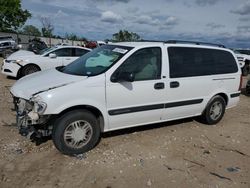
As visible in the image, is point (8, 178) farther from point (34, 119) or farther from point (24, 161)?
point (34, 119)

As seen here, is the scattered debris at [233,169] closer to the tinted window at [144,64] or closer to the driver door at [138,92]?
the driver door at [138,92]

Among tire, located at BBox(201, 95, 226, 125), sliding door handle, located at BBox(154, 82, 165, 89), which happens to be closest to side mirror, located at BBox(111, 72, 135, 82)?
sliding door handle, located at BBox(154, 82, 165, 89)

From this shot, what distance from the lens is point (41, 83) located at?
16.3 feet

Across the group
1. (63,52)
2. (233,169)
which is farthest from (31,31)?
(233,169)

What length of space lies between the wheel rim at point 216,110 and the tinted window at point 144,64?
188 cm

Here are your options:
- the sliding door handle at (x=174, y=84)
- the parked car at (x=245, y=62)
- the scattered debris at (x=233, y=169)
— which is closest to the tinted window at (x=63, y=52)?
the sliding door handle at (x=174, y=84)

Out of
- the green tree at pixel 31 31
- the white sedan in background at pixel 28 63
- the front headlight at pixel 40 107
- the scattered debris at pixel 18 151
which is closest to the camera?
the front headlight at pixel 40 107

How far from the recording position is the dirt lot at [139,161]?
13.8ft

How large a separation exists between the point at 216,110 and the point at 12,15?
52.9 m

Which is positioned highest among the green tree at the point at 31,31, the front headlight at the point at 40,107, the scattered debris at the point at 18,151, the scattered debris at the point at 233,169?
the green tree at the point at 31,31

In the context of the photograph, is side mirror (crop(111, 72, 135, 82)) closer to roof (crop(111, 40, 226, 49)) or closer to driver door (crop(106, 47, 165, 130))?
driver door (crop(106, 47, 165, 130))

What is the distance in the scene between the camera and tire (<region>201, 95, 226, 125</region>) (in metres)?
6.69

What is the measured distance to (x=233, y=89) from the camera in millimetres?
7035

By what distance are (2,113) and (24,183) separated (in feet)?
10.9
